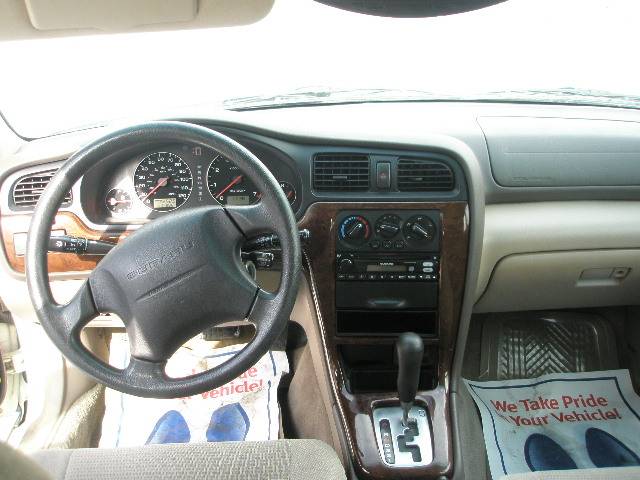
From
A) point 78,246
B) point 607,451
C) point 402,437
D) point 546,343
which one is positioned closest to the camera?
point 78,246

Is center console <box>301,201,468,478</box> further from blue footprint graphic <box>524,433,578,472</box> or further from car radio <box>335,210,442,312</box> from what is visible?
blue footprint graphic <box>524,433,578,472</box>

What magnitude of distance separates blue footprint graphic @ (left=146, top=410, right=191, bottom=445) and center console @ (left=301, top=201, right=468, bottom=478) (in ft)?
2.02

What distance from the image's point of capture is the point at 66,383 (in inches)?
92.8

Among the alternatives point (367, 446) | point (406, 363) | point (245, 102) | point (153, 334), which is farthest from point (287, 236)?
point (245, 102)

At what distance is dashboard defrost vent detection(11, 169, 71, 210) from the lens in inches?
73.6

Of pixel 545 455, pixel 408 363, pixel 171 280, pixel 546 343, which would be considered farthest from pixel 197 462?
pixel 546 343

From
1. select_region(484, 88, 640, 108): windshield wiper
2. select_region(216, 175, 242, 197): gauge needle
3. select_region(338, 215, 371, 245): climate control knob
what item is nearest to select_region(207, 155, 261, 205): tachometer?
select_region(216, 175, 242, 197): gauge needle

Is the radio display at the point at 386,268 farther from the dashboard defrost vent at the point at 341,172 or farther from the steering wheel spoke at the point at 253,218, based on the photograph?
the steering wheel spoke at the point at 253,218

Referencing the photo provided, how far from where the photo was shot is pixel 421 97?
2.29 m

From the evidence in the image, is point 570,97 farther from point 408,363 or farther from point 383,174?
point 408,363

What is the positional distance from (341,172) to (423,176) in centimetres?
24

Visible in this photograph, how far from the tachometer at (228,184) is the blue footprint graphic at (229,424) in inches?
34.3

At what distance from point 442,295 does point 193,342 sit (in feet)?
3.61

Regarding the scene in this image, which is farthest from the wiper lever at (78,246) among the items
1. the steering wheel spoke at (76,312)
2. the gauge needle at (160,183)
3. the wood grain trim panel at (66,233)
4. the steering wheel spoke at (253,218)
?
the steering wheel spoke at (253,218)
